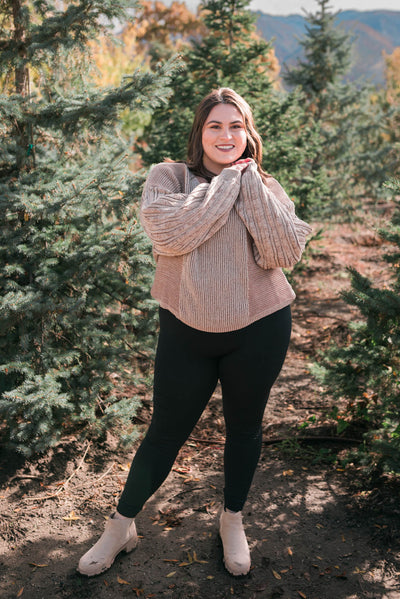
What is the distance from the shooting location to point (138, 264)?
2.99 m

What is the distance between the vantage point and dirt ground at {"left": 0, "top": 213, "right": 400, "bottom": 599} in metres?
2.19

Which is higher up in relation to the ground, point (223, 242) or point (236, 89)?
point (236, 89)

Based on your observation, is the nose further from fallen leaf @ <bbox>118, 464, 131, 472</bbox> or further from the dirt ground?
fallen leaf @ <bbox>118, 464, 131, 472</bbox>

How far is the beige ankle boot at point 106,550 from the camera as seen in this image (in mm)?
2187

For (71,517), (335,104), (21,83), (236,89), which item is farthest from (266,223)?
(335,104)

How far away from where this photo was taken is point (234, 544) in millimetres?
2297

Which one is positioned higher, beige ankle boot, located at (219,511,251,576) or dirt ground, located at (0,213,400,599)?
beige ankle boot, located at (219,511,251,576)

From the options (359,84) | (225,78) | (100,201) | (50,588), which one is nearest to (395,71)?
(359,84)

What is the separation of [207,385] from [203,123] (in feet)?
→ 3.45

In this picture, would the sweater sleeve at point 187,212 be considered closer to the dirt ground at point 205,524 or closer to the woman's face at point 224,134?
the woman's face at point 224,134

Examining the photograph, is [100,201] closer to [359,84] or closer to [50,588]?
[50,588]

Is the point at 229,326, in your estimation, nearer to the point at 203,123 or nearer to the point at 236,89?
the point at 203,123

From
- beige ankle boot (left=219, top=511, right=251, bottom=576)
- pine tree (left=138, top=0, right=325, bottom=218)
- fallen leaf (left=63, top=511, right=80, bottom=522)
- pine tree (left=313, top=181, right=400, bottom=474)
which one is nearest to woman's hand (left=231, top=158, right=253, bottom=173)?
pine tree (left=313, top=181, right=400, bottom=474)

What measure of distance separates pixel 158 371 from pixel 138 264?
1.05 m
